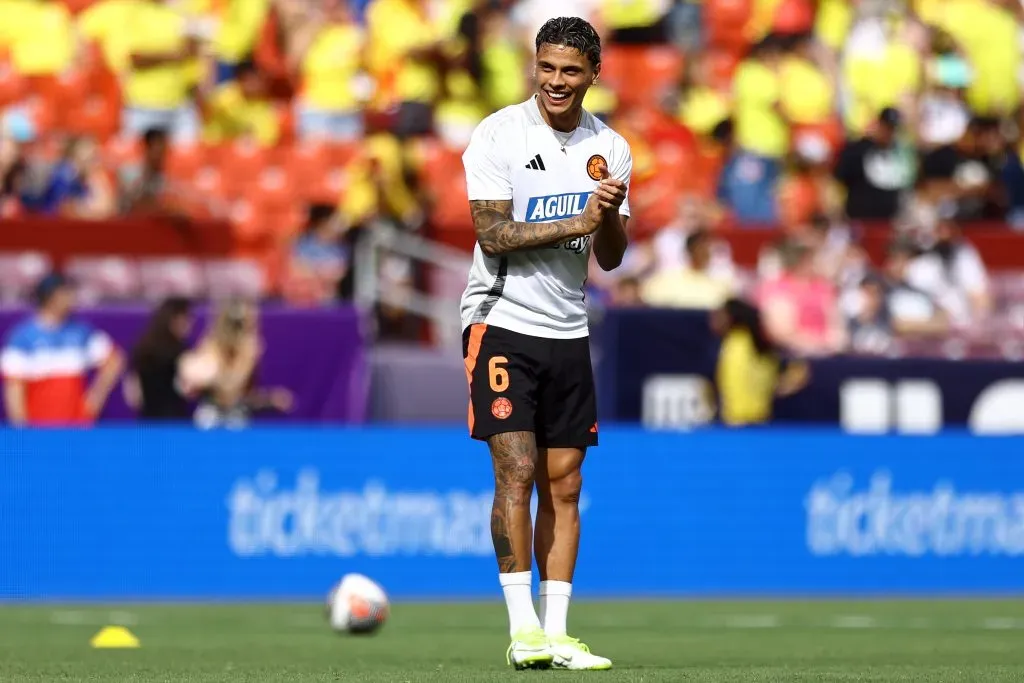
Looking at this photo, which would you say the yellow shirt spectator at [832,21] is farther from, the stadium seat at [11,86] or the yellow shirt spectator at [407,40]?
the stadium seat at [11,86]

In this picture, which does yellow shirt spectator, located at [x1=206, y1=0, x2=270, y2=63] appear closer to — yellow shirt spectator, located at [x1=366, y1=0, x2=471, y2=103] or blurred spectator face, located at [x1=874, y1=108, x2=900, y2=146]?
yellow shirt spectator, located at [x1=366, y1=0, x2=471, y2=103]

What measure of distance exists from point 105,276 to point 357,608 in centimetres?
709

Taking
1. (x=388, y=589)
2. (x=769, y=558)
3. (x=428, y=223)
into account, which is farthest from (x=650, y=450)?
Result: (x=428, y=223)

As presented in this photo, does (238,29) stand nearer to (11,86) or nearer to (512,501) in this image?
(11,86)

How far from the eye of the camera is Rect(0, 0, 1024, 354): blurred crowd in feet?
56.5

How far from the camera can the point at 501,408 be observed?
7.30 meters

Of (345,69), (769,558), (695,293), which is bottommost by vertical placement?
(769,558)

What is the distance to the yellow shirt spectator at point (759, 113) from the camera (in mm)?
20531

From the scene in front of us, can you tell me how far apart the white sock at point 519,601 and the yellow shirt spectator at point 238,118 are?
1304 centimetres

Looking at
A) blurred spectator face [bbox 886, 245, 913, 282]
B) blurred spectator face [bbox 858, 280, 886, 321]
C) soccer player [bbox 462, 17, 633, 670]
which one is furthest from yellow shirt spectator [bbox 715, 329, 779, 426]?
soccer player [bbox 462, 17, 633, 670]

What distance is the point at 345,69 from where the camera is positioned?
20.3 meters

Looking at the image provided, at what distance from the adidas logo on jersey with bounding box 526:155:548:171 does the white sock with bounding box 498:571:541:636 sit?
1.47m

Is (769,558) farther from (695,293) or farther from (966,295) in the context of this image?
(966,295)

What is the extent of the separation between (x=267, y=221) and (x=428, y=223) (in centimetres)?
213
